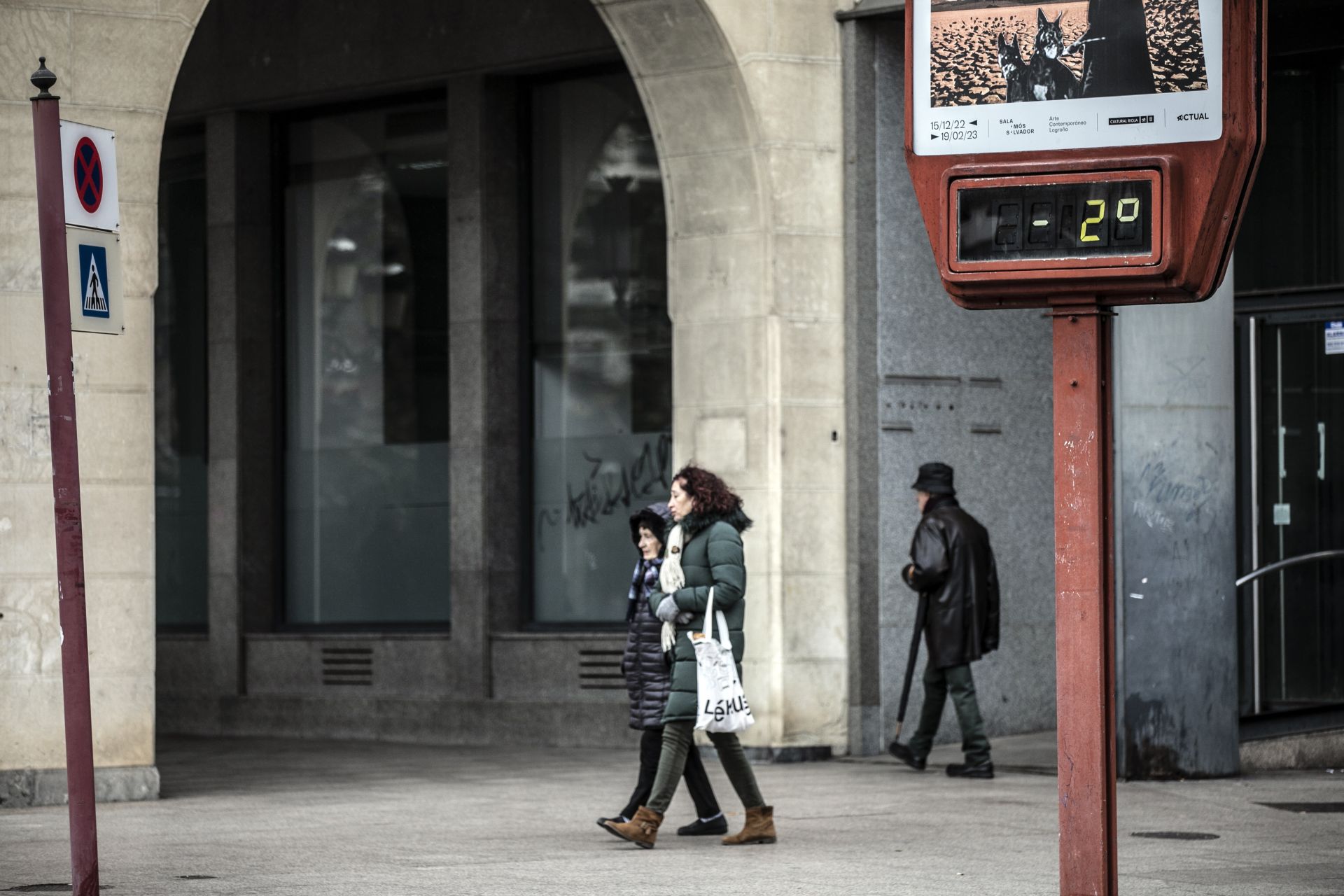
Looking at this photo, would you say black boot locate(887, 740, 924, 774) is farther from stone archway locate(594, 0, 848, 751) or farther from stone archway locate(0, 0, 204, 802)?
stone archway locate(0, 0, 204, 802)

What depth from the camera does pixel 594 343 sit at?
627 inches

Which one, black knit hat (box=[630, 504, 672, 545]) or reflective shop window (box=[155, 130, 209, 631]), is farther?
reflective shop window (box=[155, 130, 209, 631])

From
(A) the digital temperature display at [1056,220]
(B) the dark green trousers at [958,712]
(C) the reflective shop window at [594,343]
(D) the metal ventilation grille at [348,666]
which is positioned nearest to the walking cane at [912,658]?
(B) the dark green trousers at [958,712]

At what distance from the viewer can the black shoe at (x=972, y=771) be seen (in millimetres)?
12445

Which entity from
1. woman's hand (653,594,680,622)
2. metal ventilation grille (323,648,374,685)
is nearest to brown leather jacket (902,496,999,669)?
woman's hand (653,594,680,622)

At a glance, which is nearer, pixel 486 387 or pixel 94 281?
pixel 94 281

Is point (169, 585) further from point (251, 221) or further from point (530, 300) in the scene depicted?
point (530, 300)

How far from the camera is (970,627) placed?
12.7 meters

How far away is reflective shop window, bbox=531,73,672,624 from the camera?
15.7 meters

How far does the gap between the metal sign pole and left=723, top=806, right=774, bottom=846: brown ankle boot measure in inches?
139

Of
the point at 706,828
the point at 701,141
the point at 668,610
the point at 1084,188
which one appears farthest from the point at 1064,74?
the point at 701,141

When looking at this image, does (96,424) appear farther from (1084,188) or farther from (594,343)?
(1084,188)

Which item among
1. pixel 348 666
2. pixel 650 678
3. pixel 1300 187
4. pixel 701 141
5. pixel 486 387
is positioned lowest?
pixel 348 666

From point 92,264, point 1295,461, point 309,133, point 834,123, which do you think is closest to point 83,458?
point 92,264
